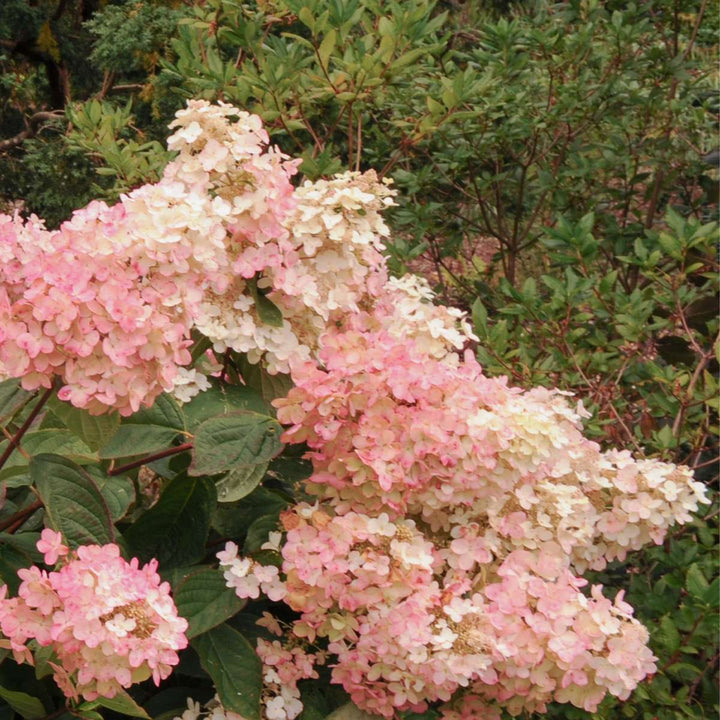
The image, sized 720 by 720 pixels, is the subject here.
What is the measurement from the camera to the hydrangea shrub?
1.00 metres

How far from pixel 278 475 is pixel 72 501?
0.29 metres

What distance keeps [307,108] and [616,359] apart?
3.11 ft

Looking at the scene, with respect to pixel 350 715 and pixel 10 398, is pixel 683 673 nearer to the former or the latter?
pixel 350 715

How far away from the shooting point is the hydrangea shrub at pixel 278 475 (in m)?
1.00

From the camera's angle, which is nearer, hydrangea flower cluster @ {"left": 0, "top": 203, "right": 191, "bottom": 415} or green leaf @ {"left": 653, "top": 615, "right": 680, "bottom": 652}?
hydrangea flower cluster @ {"left": 0, "top": 203, "right": 191, "bottom": 415}

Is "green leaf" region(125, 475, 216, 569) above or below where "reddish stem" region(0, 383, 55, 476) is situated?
below

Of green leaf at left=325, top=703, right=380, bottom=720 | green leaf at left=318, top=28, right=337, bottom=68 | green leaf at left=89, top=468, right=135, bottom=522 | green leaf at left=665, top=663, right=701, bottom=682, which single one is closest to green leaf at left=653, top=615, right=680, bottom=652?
green leaf at left=665, top=663, right=701, bottom=682

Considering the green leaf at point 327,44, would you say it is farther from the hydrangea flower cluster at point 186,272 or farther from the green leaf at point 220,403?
the green leaf at point 220,403

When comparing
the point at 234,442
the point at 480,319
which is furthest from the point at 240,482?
the point at 480,319

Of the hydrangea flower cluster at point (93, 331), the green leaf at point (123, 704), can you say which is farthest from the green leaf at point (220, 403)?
the green leaf at point (123, 704)

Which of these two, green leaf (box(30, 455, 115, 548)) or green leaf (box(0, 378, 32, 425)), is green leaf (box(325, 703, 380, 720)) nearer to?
green leaf (box(30, 455, 115, 548))

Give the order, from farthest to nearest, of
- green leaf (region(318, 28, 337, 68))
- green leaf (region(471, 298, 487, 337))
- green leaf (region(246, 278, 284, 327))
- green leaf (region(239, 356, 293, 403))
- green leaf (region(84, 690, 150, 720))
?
green leaf (region(318, 28, 337, 68)) < green leaf (region(471, 298, 487, 337)) < green leaf (region(239, 356, 293, 403)) < green leaf (region(246, 278, 284, 327)) < green leaf (region(84, 690, 150, 720))

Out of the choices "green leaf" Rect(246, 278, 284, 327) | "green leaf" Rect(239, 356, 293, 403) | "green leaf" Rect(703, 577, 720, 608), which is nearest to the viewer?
"green leaf" Rect(246, 278, 284, 327)

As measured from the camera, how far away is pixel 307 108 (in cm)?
248
